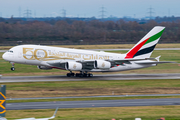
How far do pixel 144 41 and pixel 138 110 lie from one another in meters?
21.8

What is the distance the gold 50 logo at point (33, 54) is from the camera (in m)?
42.0

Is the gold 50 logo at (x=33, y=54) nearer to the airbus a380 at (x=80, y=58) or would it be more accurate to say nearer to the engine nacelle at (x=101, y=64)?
the airbus a380 at (x=80, y=58)

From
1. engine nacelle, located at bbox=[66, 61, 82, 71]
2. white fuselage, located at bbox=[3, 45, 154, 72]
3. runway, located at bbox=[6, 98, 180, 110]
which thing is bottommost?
runway, located at bbox=[6, 98, 180, 110]

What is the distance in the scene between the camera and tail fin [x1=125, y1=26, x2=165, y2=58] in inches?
1753

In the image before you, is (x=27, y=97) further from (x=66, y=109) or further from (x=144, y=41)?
(x=144, y=41)

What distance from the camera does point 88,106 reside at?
26.3m

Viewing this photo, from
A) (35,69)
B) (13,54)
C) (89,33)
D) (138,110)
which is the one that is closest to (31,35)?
(89,33)

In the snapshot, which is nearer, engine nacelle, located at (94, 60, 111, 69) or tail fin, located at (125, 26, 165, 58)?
engine nacelle, located at (94, 60, 111, 69)

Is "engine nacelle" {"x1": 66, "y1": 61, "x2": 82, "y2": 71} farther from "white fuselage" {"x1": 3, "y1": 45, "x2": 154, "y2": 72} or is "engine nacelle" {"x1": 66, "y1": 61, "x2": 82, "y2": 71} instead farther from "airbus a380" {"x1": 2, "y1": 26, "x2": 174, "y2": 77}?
"white fuselage" {"x1": 3, "y1": 45, "x2": 154, "y2": 72}

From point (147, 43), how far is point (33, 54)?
18082 millimetres

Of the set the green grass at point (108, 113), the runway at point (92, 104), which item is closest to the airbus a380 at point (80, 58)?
the runway at point (92, 104)

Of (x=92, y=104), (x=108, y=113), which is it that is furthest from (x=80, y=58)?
(x=108, y=113)

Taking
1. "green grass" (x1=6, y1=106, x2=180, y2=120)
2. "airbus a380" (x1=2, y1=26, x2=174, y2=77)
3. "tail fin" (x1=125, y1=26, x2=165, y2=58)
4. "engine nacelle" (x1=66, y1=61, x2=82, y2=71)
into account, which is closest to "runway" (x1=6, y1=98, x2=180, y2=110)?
"green grass" (x1=6, y1=106, x2=180, y2=120)

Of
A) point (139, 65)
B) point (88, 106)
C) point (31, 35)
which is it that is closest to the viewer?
point (88, 106)
